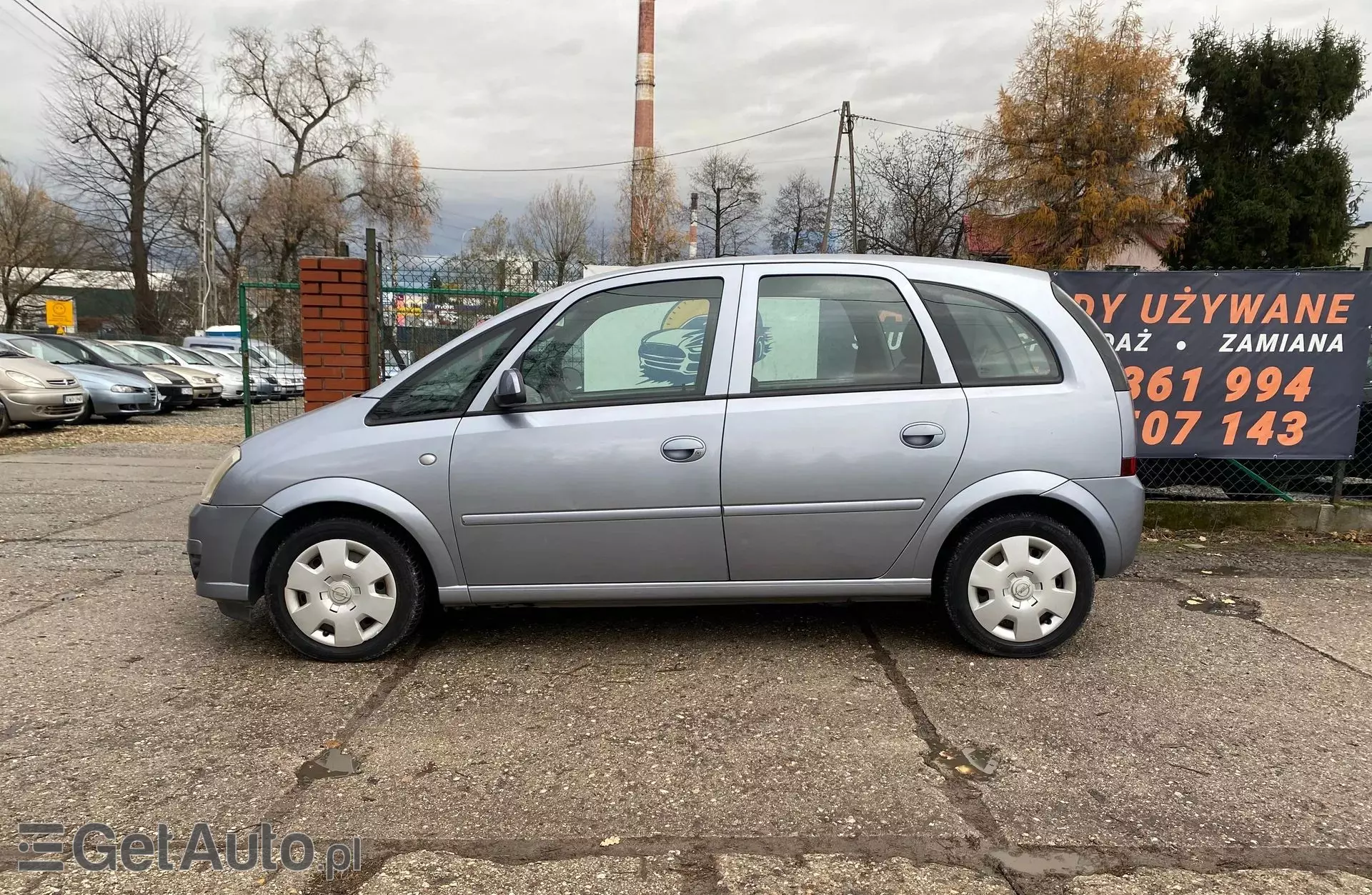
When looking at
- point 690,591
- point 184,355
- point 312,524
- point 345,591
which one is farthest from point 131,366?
point 690,591

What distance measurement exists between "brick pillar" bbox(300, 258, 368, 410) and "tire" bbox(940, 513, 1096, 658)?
15.4ft

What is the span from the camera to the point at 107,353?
644 inches

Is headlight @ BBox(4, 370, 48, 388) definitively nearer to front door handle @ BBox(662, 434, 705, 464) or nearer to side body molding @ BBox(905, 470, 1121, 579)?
front door handle @ BBox(662, 434, 705, 464)

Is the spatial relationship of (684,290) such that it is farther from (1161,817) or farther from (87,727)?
(87,727)

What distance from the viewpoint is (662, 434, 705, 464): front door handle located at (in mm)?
3523

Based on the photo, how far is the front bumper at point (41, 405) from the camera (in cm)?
1160

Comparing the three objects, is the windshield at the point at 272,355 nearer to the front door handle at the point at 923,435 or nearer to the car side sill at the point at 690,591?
the car side sill at the point at 690,591

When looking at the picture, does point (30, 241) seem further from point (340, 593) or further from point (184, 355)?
point (340, 593)

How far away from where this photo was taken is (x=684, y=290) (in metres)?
3.75

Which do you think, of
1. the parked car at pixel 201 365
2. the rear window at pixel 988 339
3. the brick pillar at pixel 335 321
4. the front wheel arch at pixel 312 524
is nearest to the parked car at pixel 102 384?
the parked car at pixel 201 365

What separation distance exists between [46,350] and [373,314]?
12169mm

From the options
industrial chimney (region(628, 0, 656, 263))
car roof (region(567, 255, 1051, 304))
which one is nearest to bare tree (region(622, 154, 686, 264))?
industrial chimney (region(628, 0, 656, 263))

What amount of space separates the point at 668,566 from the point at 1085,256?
78.2 feet

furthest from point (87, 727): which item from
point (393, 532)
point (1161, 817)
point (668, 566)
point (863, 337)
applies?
point (1161, 817)
